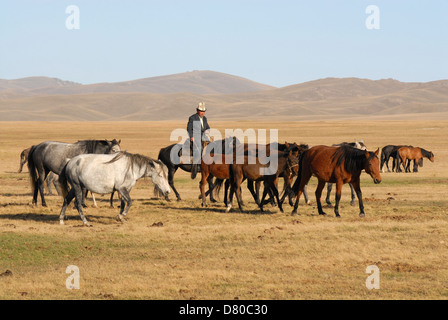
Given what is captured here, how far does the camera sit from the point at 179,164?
61.9 ft

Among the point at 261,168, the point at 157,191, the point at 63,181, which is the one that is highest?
the point at 261,168

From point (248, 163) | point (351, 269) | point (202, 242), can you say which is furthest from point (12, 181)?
point (351, 269)

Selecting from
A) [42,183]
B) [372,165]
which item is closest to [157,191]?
[42,183]

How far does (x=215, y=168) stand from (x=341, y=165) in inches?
152

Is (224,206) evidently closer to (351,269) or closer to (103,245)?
(103,245)

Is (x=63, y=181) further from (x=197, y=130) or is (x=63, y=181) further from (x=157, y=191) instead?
(x=197, y=130)

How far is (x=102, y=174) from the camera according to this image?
13.7 meters

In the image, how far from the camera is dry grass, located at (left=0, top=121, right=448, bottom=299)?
884 cm

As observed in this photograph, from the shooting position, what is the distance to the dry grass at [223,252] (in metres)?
8.84

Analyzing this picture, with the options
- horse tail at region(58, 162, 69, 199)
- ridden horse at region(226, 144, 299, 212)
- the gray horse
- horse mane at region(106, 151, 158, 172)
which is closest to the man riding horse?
ridden horse at region(226, 144, 299, 212)

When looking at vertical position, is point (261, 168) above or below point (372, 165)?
below

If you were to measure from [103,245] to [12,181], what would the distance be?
14252 millimetres

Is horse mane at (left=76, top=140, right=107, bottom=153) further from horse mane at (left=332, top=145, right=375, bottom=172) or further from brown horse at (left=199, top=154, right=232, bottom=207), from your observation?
horse mane at (left=332, top=145, right=375, bottom=172)
